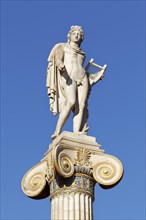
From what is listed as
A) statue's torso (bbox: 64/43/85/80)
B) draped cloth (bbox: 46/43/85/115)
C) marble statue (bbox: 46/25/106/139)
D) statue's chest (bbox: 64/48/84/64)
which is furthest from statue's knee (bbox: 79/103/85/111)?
statue's chest (bbox: 64/48/84/64)

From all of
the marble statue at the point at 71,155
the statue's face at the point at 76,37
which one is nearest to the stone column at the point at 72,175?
the marble statue at the point at 71,155

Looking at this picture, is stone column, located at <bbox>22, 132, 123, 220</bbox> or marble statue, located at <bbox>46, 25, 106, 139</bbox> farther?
marble statue, located at <bbox>46, 25, 106, 139</bbox>

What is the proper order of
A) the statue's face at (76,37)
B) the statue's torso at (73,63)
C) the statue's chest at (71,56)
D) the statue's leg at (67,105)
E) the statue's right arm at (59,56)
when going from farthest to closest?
the statue's face at (76,37), the statue's chest at (71,56), the statue's torso at (73,63), the statue's right arm at (59,56), the statue's leg at (67,105)

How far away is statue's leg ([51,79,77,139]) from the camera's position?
17.8 meters

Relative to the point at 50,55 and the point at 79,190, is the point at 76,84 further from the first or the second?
the point at 79,190

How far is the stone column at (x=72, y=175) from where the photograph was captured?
53.9 feet

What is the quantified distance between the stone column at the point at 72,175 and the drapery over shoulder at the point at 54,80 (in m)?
1.30

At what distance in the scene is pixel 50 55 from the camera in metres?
18.6

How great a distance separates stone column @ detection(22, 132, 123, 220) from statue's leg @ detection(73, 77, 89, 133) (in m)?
0.55

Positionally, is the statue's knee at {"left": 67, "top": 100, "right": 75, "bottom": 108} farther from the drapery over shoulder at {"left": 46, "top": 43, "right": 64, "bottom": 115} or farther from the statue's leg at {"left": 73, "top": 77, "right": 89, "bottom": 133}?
the drapery over shoulder at {"left": 46, "top": 43, "right": 64, "bottom": 115}

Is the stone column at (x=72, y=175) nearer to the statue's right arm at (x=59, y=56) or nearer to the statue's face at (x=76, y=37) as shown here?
the statue's right arm at (x=59, y=56)

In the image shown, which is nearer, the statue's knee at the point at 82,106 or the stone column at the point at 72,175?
the stone column at the point at 72,175

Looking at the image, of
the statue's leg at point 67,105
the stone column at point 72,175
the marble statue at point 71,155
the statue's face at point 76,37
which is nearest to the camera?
the stone column at point 72,175

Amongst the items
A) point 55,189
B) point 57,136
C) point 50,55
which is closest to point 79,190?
point 55,189
